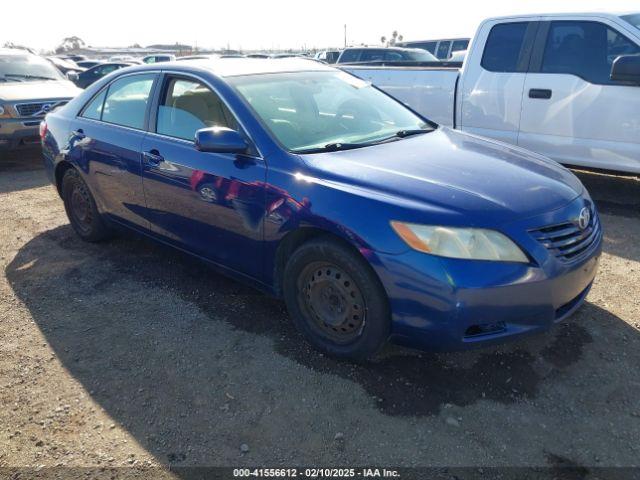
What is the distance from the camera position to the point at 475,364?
3.01m

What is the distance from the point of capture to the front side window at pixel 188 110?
3480 millimetres

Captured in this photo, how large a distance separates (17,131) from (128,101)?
4.89 meters

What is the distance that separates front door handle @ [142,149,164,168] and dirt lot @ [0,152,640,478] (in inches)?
37.2

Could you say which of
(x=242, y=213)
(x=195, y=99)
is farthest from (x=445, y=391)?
Answer: (x=195, y=99)

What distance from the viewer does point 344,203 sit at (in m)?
2.76

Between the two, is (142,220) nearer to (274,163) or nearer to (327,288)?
(274,163)

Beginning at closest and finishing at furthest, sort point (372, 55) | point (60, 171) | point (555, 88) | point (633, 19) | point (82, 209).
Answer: point (82, 209)
point (60, 171)
point (633, 19)
point (555, 88)
point (372, 55)

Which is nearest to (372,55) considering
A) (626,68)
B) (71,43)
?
(626,68)

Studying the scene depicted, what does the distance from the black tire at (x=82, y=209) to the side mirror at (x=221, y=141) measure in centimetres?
201

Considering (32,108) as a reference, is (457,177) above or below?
above

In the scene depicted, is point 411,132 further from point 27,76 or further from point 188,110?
point 27,76

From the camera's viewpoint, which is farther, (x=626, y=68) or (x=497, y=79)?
(x=497, y=79)

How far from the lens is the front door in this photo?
10.6ft

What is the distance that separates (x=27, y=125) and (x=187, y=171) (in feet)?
19.7
